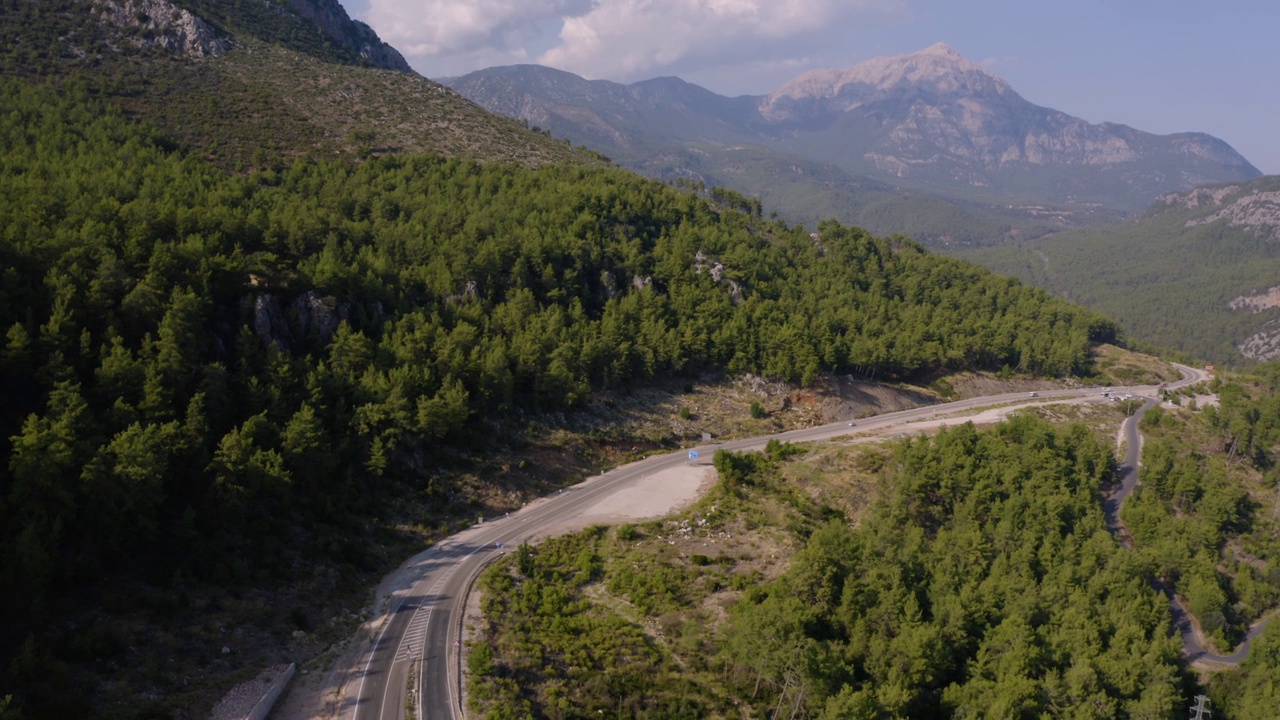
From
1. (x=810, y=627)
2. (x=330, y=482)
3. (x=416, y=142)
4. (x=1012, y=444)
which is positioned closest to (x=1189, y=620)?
(x=1012, y=444)

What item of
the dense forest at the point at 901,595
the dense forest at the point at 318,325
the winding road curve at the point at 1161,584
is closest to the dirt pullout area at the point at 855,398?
the dense forest at the point at 318,325

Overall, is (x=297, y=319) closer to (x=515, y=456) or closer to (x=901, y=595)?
(x=515, y=456)

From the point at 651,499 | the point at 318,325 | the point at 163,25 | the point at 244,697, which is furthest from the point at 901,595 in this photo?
the point at 163,25

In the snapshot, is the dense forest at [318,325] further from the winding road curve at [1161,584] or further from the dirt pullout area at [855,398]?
the winding road curve at [1161,584]

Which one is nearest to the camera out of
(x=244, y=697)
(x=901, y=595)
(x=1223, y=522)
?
(x=244, y=697)

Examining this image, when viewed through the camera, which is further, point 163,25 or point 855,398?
point 163,25

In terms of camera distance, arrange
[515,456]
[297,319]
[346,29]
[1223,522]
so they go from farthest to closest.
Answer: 1. [346,29]
2. [1223,522]
3. [515,456]
4. [297,319]
